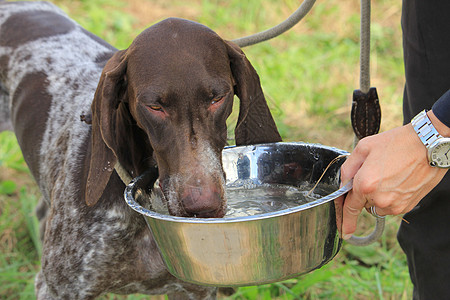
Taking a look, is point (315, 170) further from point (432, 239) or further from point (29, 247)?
point (29, 247)

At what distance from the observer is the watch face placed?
1857 millimetres

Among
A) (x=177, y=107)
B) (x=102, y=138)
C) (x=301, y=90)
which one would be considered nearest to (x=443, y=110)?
(x=177, y=107)

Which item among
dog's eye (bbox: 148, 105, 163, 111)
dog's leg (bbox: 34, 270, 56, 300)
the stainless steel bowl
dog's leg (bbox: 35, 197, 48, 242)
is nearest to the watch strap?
the stainless steel bowl

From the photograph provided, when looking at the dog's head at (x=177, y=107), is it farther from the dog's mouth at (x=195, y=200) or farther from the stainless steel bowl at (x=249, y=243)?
the stainless steel bowl at (x=249, y=243)

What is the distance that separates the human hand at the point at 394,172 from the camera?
6.13ft

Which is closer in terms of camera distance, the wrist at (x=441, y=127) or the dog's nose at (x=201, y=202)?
the wrist at (x=441, y=127)

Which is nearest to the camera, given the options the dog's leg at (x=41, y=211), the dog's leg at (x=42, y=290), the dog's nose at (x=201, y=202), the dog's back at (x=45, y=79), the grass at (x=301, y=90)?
the dog's nose at (x=201, y=202)

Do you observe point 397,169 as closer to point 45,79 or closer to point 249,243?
point 249,243

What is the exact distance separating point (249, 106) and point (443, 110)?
1.10 m

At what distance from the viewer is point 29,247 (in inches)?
171

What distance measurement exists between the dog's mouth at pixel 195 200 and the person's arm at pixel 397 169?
53 centimetres

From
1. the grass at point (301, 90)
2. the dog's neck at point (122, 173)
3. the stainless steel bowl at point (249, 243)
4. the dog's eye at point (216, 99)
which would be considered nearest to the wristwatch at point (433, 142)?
the stainless steel bowl at point (249, 243)

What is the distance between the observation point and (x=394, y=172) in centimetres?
186

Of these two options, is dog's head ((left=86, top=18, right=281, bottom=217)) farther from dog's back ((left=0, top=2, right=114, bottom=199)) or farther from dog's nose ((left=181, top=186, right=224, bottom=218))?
dog's back ((left=0, top=2, right=114, bottom=199))
